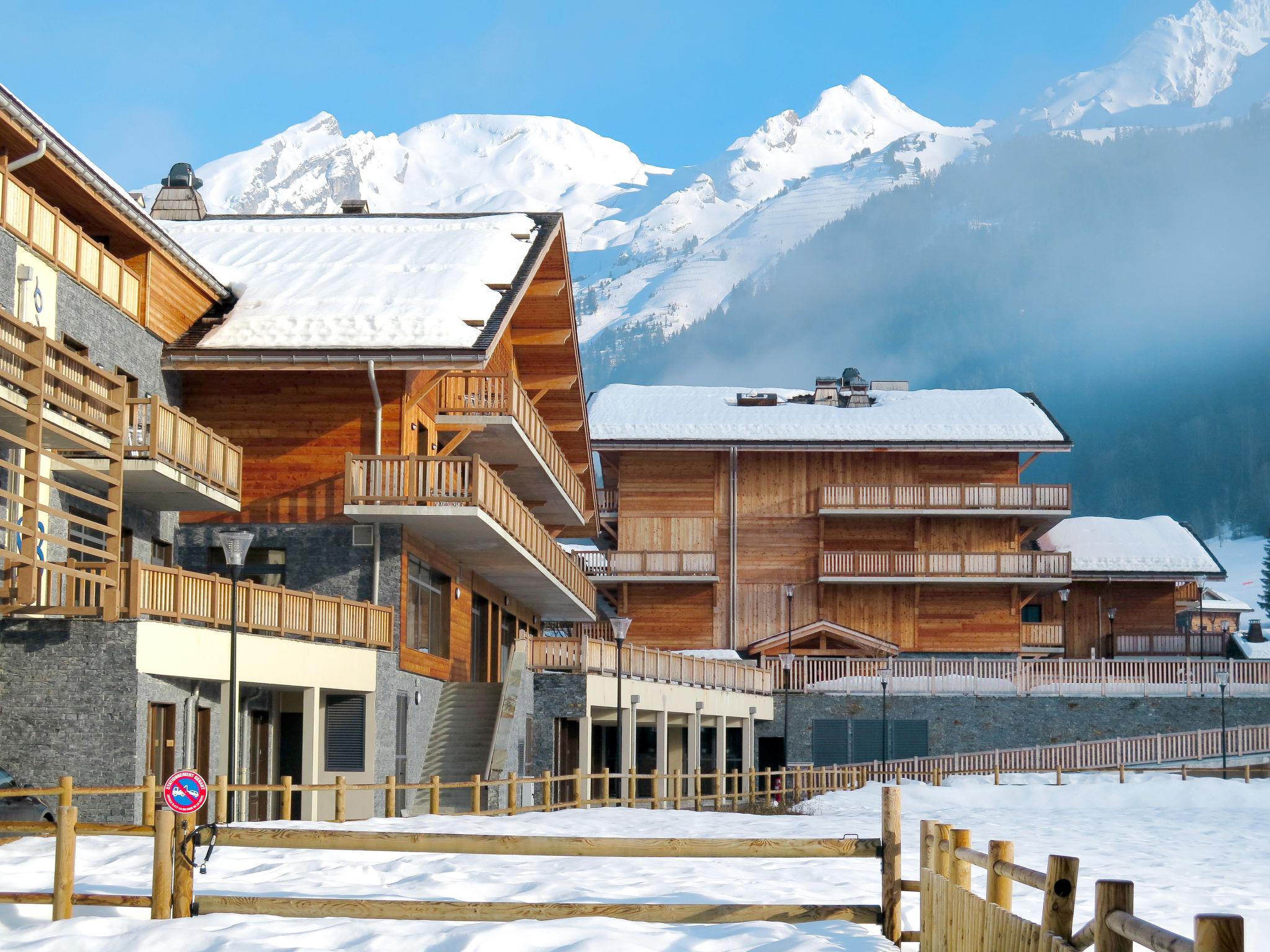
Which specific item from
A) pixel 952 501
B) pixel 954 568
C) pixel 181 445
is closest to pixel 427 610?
pixel 181 445

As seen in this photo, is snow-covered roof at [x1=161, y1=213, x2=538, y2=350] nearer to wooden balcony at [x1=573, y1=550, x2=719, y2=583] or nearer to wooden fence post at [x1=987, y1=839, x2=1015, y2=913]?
wooden balcony at [x1=573, y1=550, x2=719, y2=583]

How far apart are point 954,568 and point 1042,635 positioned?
5193mm

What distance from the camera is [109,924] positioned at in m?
10.7

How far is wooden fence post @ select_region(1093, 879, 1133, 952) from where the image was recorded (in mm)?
6379

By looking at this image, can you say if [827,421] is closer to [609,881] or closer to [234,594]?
[234,594]

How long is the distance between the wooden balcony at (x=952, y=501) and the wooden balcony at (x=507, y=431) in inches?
548

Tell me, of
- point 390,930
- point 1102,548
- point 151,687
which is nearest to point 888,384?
point 1102,548

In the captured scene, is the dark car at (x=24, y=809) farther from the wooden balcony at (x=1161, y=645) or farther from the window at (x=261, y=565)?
the wooden balcony at (x=1161, y=645)

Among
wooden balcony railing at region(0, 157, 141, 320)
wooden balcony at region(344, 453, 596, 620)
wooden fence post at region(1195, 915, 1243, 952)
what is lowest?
wooden fence post at region(1195, 915, 1243, 952)

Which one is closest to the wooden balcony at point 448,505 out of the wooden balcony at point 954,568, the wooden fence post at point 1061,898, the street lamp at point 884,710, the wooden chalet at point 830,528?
the street lamp at point 884,710

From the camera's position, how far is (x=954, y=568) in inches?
2088

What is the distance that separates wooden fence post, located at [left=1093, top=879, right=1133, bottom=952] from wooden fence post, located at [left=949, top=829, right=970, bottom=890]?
299cm

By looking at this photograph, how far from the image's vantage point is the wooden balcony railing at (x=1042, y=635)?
55750mm

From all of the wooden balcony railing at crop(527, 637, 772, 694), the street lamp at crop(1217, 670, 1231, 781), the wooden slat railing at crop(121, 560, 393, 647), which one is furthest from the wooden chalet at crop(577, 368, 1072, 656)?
the wooden slat railing at crop(121, 560, 393, 647)
